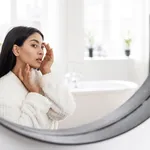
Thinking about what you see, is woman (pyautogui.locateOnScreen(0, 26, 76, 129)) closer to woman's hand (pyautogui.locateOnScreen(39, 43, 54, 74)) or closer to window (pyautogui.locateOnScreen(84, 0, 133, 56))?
woman's hand (pyautogui.locateOnScreen(39, 43, 54, 74))

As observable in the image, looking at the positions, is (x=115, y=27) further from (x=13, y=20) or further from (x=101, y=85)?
(x=13, y=20)

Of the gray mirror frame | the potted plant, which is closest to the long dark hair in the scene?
the gray mirror frame

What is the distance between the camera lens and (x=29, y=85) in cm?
67

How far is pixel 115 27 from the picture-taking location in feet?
2.44

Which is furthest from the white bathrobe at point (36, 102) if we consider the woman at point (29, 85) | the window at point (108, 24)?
the window at point (108, 24)

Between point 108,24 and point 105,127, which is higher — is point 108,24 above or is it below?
above

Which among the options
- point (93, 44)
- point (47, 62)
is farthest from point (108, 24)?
point (47, 62)

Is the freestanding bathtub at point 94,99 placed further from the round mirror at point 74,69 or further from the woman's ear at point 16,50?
the woman's ear at point 16,50

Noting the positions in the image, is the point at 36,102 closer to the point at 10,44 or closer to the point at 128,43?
the point at 10,44

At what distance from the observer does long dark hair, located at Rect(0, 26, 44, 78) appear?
2.07ft

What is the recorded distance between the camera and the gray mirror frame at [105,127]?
66 cm

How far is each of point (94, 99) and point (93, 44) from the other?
0.42ft

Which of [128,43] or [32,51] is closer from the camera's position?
[32,51]

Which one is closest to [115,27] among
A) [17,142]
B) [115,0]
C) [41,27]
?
[115,0]
